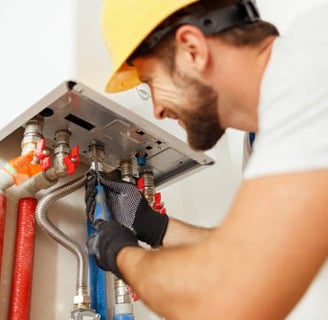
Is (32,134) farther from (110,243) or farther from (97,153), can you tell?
(110,243)

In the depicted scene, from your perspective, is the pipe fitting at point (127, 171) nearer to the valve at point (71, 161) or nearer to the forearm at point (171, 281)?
the valve at point (71, 161)

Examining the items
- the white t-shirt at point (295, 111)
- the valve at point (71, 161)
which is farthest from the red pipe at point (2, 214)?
the white t-shirt at point (295, 111)

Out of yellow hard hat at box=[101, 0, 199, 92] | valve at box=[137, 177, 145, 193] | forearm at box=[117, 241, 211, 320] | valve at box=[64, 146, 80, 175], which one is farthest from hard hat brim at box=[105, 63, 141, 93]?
forearm at box=[117, 241, 211, 320]

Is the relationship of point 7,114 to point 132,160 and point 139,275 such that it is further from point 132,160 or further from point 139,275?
point 139,275

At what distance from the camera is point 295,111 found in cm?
52

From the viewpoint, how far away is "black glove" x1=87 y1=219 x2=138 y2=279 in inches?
24.2

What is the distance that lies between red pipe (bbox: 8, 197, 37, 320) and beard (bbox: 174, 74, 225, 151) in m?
0.39

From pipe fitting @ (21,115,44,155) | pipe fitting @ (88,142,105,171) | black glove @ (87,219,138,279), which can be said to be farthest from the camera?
pipe fitting @ (88,142,105,171)

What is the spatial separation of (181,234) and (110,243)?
0.32m

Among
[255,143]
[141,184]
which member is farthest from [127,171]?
[255,143]

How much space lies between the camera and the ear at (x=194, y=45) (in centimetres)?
67

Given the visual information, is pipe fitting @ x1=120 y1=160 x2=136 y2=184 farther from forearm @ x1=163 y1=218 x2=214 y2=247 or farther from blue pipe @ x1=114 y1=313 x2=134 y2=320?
blue pipe @ x1=114 y1=313 x2=134 y2=320

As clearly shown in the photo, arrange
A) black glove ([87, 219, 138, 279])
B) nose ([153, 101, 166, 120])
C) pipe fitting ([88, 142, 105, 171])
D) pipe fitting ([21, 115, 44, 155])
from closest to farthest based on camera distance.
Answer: black glove ([87, 219, 138, 279]), nose ([153, 101, 166, 120]), pipe fitting ([21, 115, 44, 155]), pipe fitting ([88, 142, 105, 171])

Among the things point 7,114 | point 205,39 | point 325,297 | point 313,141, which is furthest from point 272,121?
point 7,114
